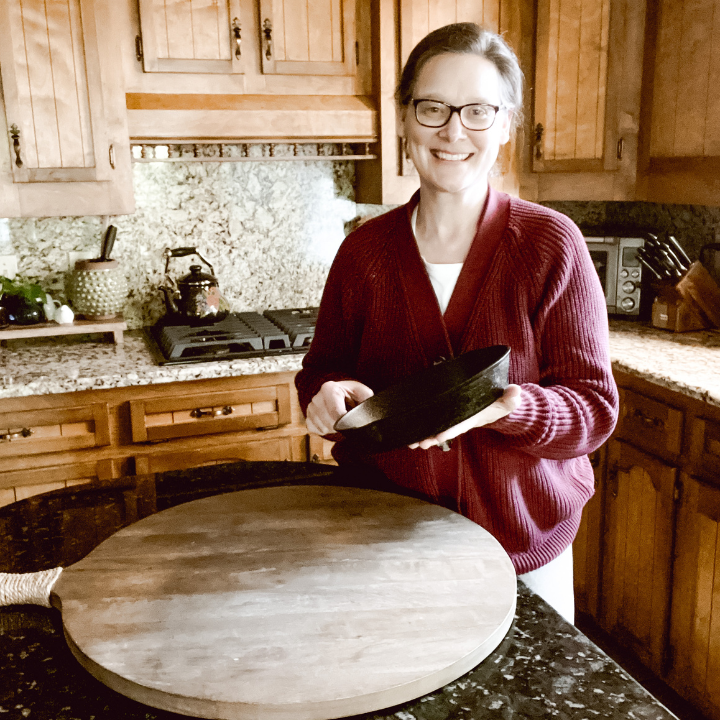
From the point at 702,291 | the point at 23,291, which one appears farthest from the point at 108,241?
the point at 702,291

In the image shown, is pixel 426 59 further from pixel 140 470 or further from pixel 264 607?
pixel 140 470

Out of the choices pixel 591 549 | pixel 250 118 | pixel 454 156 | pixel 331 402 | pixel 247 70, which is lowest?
pixel 591 549

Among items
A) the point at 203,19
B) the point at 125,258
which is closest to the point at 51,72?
the point at 203,19

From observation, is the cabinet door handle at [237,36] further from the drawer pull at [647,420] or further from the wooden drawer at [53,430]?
the drawer pull at [647,420]

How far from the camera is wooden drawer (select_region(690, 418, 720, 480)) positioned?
1714 mm

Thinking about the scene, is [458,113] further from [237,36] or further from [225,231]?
[225,231]

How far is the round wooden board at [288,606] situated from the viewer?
63 cm

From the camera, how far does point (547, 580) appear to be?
1154 millimetres

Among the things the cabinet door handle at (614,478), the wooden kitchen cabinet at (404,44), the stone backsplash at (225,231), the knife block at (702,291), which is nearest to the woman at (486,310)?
the cabinet door handle at (614,478)

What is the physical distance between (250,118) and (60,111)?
0.55m

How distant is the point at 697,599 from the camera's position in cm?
180

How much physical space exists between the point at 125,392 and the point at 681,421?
1.52 metres

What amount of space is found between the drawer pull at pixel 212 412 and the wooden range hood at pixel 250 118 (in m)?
0.82

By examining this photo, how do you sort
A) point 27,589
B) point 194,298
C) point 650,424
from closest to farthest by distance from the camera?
point 27,589 < point 650,424 < point 194,298
